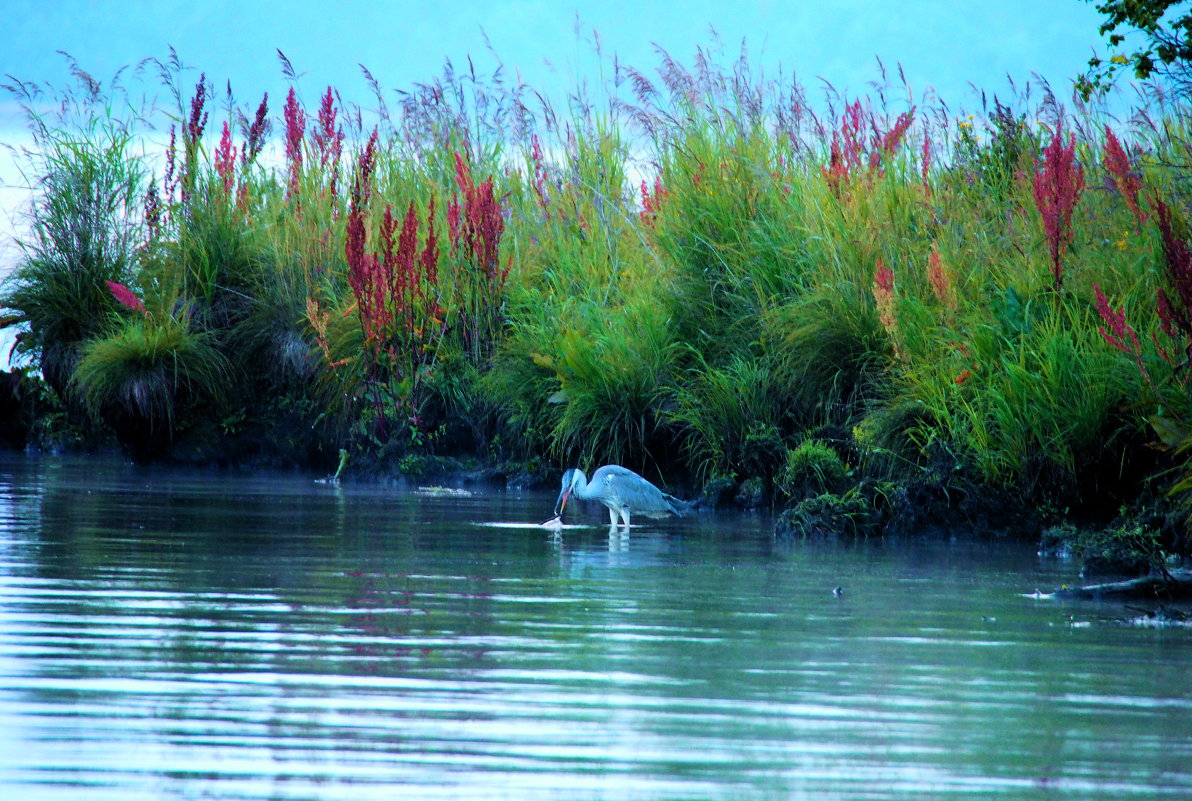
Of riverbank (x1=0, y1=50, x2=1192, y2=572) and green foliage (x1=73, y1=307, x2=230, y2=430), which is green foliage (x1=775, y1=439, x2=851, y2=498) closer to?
riverbank (x1=0, y1=50, x2=1192, y2=572)

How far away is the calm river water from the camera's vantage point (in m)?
2.89

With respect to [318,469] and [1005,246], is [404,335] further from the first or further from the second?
[1005,246]

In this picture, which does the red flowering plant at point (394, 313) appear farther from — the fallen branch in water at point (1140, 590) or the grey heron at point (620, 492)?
the fallen branch in water at point (1140, 590)

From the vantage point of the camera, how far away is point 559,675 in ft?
12.7

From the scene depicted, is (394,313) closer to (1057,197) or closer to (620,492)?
(620,492)

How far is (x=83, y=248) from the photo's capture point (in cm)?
1347

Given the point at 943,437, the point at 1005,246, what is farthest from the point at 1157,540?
the point at 1005,246

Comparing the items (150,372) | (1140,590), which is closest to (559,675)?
(1140,590)

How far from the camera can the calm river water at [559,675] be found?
2895mm

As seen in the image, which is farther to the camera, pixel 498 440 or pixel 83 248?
pixel 83 248

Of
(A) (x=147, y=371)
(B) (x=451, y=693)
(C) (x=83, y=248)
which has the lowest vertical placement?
(B) (x=451, y=693)

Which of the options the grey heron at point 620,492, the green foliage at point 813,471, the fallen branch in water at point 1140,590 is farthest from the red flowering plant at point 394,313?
the fallen branch in water at point 1140,590

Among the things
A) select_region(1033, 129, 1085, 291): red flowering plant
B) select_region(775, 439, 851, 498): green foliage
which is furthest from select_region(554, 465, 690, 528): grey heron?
select_region(1033, 129, 1085, 291): red flowering plant

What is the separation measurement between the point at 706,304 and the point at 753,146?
1532 millimetres
